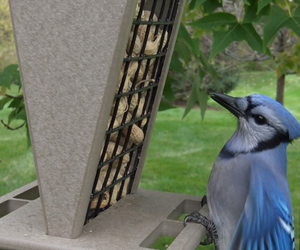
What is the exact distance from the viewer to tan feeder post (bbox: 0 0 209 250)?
119cm

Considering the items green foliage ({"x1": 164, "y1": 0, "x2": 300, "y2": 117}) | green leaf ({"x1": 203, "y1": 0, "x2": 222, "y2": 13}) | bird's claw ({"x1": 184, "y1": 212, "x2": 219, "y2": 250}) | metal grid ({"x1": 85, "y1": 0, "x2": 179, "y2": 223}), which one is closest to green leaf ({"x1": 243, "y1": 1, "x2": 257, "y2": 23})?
green foliage ({"x1": 164, "y1": 0, "x2": 300, "y2": 117})

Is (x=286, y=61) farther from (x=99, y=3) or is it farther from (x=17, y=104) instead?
(x=99, y=3)

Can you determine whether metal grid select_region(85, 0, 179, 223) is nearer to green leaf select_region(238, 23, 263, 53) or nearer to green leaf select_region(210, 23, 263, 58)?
green leaf select_region(210, 23, 263, 58)

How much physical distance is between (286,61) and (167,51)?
189cm

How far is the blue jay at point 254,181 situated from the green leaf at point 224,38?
1.19 feet

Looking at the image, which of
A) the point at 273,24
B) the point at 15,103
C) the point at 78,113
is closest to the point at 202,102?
the point at 273,24

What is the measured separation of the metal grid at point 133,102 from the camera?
54.9 inches

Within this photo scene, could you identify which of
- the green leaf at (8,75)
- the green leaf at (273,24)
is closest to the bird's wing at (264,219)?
the green leaf at (273,24)

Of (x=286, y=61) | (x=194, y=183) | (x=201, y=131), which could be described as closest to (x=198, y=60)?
(x=286, y=61)

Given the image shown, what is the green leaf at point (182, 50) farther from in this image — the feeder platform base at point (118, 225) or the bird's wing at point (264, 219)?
the bird's wing at point (264, 219)

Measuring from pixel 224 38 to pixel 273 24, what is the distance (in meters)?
0.16

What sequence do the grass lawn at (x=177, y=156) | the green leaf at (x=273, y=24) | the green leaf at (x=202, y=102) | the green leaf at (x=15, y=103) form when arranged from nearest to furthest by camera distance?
the green leaf at (x=273, y=24) < the green leaf at (x=15, y=103) < the green leaf at (x=202, y=102) < the grass lawn at (x=177, y=156)

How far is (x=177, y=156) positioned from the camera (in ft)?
20.5

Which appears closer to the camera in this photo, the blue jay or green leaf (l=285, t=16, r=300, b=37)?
the blue jay
